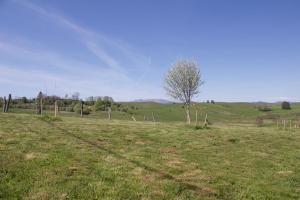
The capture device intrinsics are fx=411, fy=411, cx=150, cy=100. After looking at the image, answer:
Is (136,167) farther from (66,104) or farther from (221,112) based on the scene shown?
(221,112)

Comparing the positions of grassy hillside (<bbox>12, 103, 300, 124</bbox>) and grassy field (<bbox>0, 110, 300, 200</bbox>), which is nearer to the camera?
grassy field (<bbox>0, 110, 300, 200</bbox>)

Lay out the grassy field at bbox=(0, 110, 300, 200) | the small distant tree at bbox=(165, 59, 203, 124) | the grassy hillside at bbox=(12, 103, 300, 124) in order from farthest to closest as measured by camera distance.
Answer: the grassy hillside at bbox=(12, 103, 300, 124) < the small distant tree at bbox=(165, 59, 203, 124) < the grassy field at bbox=(0, 110, 300, 200)

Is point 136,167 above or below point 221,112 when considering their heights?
below

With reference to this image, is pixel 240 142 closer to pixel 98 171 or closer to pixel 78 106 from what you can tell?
pixel 98 171

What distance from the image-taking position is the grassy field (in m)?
15.6

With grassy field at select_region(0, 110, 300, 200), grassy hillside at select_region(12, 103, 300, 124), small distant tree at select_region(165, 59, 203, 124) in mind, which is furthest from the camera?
grassy hillside at select_region(12, 103, 300, 124)

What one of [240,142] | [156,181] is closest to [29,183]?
[156,181]

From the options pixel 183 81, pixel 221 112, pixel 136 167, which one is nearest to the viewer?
pixel 136 167

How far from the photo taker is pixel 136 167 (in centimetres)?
1983

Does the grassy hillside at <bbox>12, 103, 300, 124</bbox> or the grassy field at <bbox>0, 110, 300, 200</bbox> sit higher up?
the grassy hillside at <bbox>12, 103, 300, 124</bbox>

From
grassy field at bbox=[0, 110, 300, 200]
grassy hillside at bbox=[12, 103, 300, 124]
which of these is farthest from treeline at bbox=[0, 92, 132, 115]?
grassy field at bbox=[0, 110, 300, 200]

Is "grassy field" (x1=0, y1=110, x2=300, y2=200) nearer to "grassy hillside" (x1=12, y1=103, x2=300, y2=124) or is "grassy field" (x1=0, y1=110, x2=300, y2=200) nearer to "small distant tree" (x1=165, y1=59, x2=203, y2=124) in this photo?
"small distant tree" (x1=165, y1=59, x2=203, y2=124)

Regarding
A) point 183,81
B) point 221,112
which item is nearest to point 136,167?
point 183,81

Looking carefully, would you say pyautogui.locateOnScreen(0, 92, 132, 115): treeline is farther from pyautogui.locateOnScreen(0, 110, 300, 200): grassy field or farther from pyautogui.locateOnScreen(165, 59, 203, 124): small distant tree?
pyautogui.locateOnScreen(0, 110, 300, 200): grassy field
